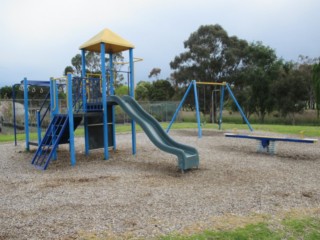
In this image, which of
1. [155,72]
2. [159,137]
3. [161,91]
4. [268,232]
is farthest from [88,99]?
[155,72]

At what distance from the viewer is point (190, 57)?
119ft

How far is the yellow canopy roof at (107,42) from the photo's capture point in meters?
8.91

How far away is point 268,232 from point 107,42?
7000mm

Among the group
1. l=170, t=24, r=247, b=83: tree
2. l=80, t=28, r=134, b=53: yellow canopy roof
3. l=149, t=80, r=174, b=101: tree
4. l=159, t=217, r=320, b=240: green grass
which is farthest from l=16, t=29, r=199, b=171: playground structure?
l=149, t=80, r=174, b=101: tree

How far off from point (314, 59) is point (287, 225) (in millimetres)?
40237

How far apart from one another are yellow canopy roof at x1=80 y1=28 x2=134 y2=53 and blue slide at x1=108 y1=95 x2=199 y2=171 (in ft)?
5.40

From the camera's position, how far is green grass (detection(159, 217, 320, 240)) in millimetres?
3525

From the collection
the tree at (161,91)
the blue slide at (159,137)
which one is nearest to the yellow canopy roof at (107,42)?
the blue slide at (159,137)

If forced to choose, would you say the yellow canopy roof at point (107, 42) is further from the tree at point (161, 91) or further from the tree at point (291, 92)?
the tree at point (161, 91)

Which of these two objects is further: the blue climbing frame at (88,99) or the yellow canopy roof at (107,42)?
the yellow canopy roof at (107,42)

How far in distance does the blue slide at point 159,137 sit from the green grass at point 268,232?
10.8 feet

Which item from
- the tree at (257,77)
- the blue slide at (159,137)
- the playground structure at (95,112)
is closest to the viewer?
the blue slide at (159,137)

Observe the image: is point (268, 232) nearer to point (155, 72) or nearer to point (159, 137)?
point (159, 137)

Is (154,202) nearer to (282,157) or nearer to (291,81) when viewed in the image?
(282,157)
